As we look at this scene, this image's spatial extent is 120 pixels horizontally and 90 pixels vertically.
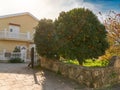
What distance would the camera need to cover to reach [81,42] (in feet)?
45.0

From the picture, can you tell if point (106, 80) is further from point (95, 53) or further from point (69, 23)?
point (69, 23)

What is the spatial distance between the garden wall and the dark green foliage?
7.74 ft

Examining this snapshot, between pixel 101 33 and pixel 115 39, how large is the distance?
6333 millimetres

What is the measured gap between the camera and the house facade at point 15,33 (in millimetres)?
29031

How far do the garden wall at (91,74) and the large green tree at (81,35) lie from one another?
36.4 inches

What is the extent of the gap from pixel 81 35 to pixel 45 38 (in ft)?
14.0

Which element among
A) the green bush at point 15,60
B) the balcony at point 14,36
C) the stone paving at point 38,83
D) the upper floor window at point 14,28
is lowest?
the stone paving at point 38,83

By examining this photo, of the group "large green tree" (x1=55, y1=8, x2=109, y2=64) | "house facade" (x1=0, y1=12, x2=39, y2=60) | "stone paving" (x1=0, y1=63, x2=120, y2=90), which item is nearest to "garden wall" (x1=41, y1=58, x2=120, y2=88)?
"stone paving" (x1=0, y1=63, x2=120, y2=90)

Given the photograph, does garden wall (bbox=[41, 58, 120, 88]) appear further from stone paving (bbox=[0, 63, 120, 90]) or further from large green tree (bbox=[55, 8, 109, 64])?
large green tree (bbox=[55, 8, 109, 64])

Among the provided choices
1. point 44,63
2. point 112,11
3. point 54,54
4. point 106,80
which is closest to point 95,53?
point 106,80

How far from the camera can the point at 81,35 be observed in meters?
13.5

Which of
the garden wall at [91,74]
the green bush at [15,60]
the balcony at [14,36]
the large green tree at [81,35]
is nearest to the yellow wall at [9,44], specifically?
the balcony at [14,36]

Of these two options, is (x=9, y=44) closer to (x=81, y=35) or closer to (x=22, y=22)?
(x=22, y=22)

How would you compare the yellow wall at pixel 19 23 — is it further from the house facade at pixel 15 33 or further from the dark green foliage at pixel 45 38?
the dark green foliage at pixel 45 38
